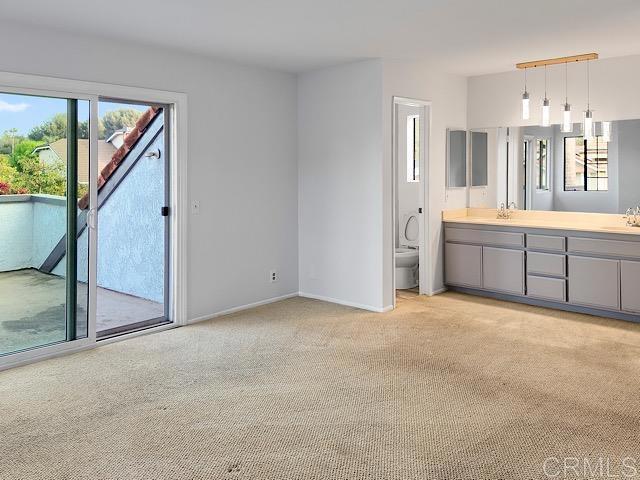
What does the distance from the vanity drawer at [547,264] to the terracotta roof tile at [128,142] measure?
372cm

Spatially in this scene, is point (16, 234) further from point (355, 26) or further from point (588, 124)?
point (588, 124)

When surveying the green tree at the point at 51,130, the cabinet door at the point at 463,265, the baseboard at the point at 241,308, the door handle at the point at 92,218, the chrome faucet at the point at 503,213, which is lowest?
the baseboard at the point at 241,308

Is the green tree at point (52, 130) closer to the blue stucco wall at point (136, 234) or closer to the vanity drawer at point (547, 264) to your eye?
the blue stucco wall at point (136, 234)

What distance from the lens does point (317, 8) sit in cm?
347

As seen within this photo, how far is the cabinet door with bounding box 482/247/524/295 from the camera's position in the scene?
17.8 feet

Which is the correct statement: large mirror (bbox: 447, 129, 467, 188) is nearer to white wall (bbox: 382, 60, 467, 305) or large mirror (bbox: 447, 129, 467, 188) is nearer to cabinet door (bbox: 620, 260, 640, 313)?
white wall (bbox: 382, 60, 467, 305)

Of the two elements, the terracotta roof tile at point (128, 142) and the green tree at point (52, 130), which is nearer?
the green tree at point (52, 130)

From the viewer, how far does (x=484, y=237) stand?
5680 millimetres

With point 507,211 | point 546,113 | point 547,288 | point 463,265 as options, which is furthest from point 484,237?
point 546,113

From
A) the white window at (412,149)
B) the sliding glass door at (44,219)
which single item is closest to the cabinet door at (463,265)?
the white window at (412,149)

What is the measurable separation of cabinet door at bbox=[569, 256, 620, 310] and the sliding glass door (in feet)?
13.4

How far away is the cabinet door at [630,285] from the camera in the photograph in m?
4.69

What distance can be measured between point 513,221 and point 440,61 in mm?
1803

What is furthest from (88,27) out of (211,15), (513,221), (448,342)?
(513,221)
